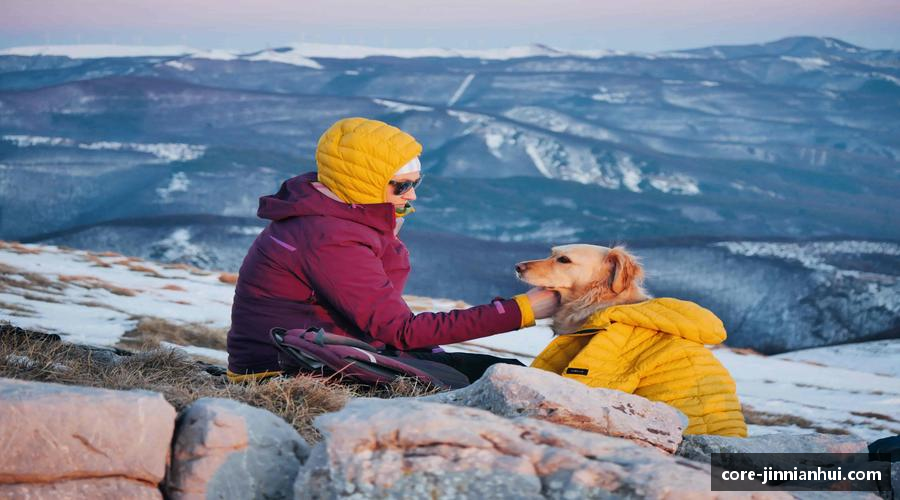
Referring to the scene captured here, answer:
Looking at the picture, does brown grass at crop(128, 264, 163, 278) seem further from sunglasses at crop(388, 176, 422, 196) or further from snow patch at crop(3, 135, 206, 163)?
snow patch at crop(3, 135, 206, 163)

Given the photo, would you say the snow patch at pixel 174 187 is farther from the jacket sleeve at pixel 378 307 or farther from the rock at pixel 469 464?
the rock at pixel 469 464

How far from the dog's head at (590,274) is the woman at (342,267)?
398 millimetres

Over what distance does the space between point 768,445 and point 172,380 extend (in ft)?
12.2

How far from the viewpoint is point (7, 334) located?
7.12 metres

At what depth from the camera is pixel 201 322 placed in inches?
917

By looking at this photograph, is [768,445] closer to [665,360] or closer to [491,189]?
[665,360]

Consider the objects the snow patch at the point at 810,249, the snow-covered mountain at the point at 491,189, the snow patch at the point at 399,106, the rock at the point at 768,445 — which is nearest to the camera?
the rock at the point at 768,445

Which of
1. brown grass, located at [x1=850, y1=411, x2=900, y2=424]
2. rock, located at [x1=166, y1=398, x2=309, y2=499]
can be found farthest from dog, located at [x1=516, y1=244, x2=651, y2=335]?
brown grass, located at [x1=850, y1=411, x2=900, y2=424]

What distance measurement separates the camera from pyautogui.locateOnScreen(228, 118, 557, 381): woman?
6.65 m

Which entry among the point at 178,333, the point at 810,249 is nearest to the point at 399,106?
the point at 810,249

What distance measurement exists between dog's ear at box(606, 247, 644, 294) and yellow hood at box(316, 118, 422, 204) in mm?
1631

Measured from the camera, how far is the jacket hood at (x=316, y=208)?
6.75m

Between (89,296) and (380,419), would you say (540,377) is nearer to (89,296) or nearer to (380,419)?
(380,419)

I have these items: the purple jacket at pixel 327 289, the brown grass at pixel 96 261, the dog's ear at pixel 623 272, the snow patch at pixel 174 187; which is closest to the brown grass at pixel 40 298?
the purple jacket at pixel 327 289
